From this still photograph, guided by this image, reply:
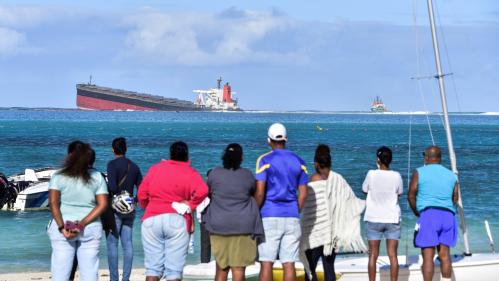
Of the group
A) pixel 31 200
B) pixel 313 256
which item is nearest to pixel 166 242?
pixel 313 256

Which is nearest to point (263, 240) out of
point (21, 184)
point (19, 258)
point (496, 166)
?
point (19, 258)

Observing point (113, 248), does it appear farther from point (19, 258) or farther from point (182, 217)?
point (19, 258)

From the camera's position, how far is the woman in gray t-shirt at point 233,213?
30.0 feet

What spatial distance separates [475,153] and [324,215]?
62880mm

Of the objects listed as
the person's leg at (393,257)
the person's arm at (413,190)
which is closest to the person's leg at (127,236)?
the person's leg at (393,257)

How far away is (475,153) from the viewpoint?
234 ft

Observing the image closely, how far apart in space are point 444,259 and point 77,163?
378 centimetres

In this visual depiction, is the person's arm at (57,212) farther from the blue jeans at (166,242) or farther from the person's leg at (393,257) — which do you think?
the person's leg at (393,257)

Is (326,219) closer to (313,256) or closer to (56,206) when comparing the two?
(313,256)

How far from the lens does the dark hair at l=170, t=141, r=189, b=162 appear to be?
916 cm

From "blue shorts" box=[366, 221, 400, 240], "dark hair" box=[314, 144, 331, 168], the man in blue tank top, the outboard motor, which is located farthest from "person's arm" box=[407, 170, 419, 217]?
the outboard motor

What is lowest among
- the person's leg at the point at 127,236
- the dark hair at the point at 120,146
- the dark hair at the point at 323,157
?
the person's leg at the point at 127,236

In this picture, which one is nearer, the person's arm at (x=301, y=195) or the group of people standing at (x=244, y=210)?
the group of people standing at (x=244, y=210)

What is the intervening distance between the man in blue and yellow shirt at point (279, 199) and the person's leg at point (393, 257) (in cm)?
143
